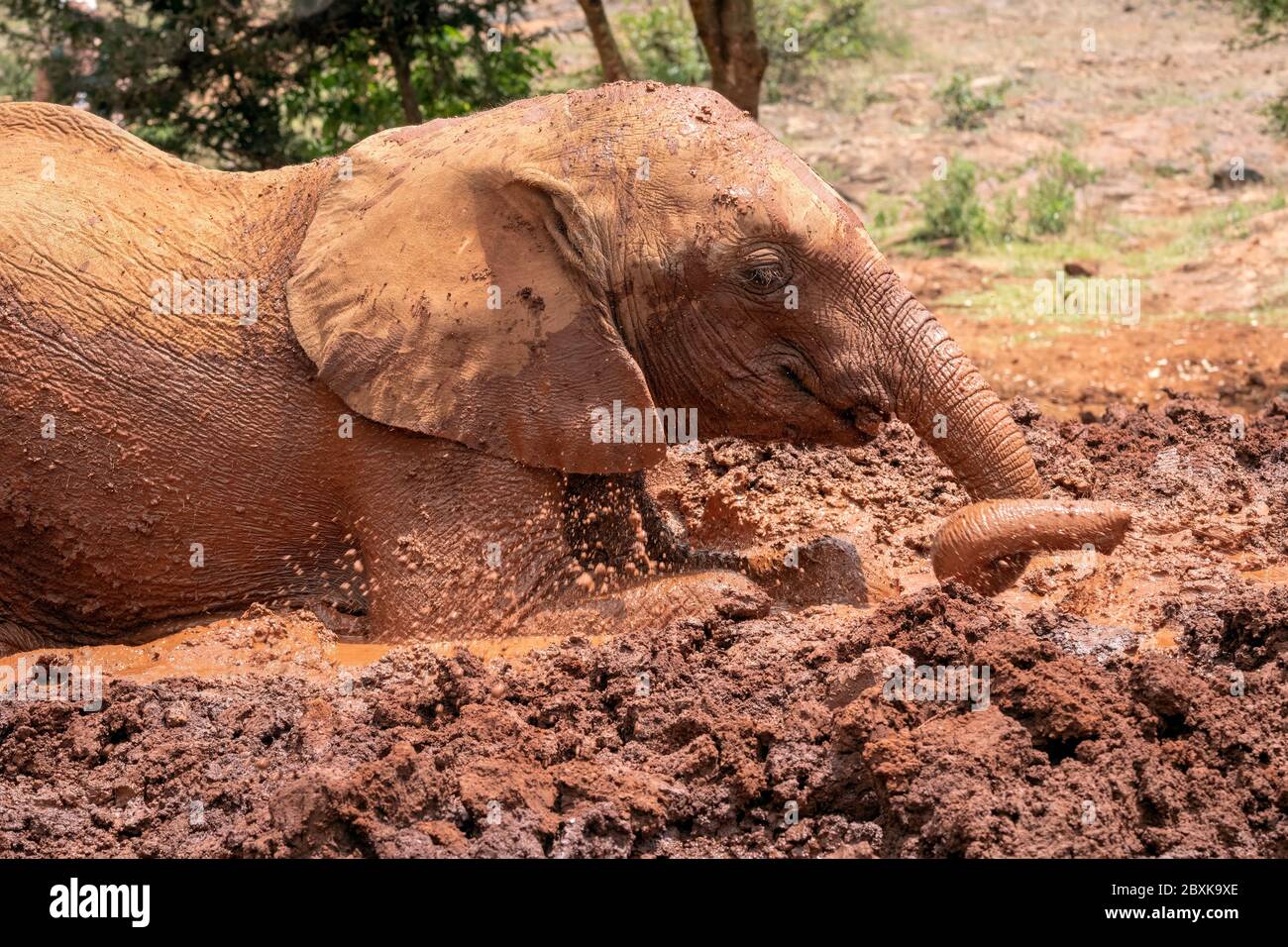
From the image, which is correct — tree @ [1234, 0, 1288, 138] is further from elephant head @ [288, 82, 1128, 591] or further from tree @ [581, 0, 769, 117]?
elephant head @ [288, 82, 1128, 591]

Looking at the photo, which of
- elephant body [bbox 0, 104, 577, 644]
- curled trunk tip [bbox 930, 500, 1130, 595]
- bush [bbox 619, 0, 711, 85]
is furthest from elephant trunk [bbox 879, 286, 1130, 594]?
bush [bbox 619, 0, 711, 85]

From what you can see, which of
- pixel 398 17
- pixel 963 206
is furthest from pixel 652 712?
pixel 963 206

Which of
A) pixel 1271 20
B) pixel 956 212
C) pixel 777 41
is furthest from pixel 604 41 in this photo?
pixel 777 41

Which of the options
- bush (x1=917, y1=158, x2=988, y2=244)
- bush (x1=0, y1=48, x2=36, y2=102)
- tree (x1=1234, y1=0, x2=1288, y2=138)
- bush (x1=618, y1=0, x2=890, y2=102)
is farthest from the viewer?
bush (x1=618, y1=0, x2=890, y2=102)

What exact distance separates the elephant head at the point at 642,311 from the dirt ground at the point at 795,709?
648 mm

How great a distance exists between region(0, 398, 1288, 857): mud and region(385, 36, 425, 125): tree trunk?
7.16 metres

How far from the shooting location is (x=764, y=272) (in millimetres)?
6371

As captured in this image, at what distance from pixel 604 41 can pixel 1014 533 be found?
23.9 ft

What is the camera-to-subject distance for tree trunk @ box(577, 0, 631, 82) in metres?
12.6

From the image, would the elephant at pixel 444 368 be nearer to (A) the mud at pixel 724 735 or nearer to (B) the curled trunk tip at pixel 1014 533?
(B) the curled trunk tip at pixel 1014 533

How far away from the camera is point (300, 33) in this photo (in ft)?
44.5

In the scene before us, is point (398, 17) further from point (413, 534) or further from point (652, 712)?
point (652, 712)

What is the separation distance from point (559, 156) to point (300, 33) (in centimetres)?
785

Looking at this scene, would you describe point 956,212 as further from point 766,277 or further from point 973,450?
point 766,277
